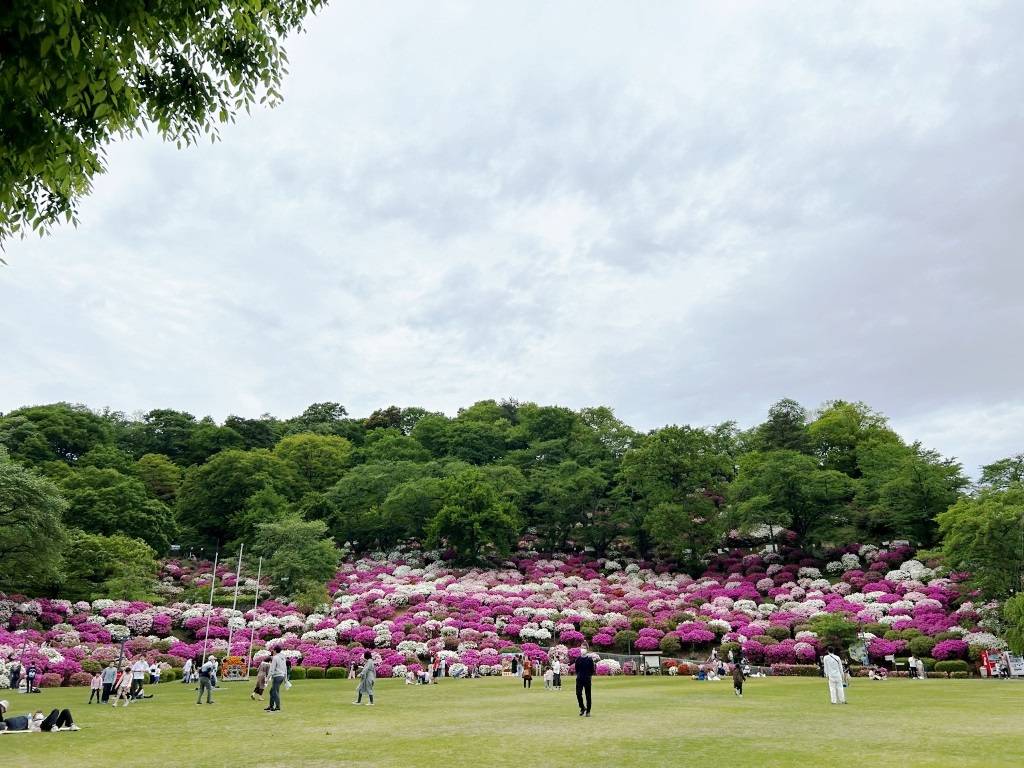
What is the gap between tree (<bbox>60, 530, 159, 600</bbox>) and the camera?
40.1 meters

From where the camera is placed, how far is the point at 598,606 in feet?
134

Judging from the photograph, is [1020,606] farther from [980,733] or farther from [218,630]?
[218,630]

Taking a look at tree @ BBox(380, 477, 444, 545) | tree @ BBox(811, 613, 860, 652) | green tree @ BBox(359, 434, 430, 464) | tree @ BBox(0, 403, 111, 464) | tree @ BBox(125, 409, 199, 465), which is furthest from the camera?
tree @ BBox(125, 409, 199, 465)

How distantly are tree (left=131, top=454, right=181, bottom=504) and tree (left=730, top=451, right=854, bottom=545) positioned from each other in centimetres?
5700

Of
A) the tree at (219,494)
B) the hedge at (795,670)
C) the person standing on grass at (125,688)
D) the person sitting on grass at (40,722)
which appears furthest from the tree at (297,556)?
the person sitting on grass at (40,722)

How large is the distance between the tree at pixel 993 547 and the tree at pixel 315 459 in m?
58.6

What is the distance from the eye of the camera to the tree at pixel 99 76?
5.78 metres

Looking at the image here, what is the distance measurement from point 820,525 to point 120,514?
5262 cm

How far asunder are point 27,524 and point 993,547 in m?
46.2

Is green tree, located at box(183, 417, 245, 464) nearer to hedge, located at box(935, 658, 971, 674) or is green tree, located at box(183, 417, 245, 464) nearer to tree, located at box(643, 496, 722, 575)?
tree, located at box(643, 496, 722, 575)

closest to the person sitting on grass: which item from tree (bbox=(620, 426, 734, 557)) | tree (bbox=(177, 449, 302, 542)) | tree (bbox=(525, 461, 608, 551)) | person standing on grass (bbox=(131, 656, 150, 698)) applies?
person standing on grass (bbox=(131, 656, 150, 698))

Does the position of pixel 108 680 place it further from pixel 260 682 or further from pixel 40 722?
pixel 40 722

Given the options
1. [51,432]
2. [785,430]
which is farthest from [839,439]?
[51,432]

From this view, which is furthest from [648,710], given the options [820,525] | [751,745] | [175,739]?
[820,525]
